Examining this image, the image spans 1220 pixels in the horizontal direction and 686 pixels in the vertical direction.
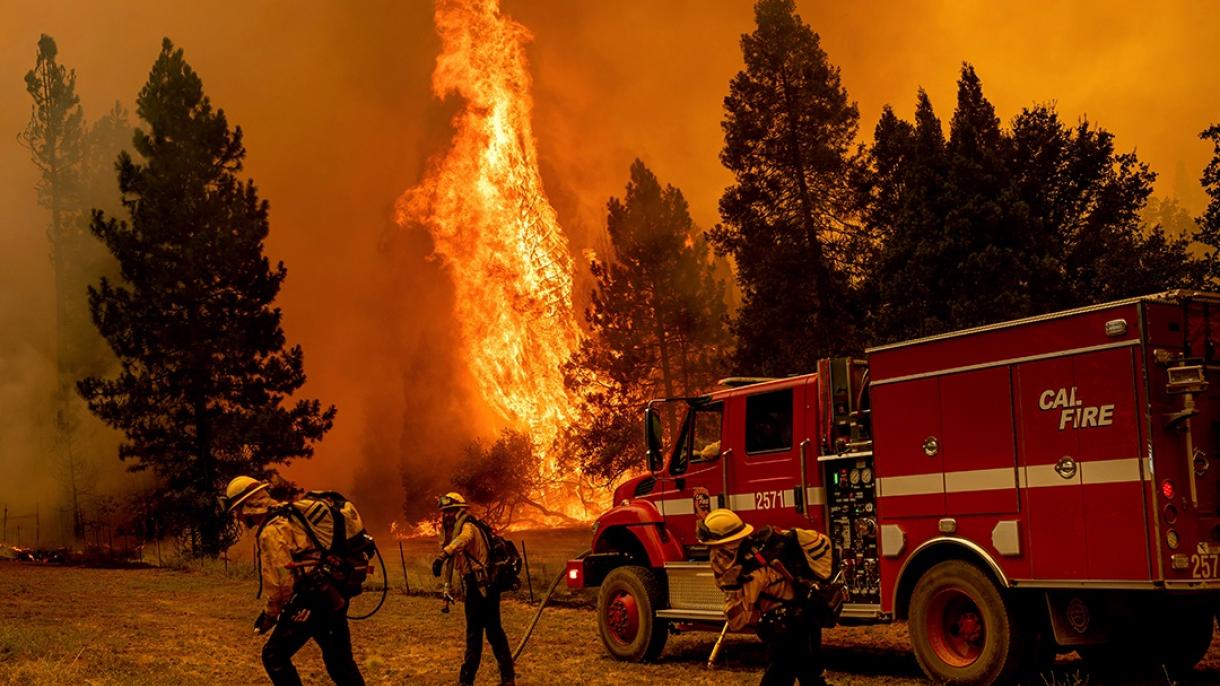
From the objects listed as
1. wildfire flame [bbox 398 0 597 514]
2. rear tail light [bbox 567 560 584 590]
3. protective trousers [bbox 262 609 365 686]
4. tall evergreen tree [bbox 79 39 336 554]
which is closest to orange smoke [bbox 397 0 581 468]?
wildfire flame [bbox 398 0 597 514]

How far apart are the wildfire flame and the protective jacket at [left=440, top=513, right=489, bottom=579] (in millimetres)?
44111

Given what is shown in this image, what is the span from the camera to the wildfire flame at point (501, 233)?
58500 millimetres

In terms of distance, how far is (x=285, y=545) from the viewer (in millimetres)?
9367

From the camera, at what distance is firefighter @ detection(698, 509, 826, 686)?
8547 mm

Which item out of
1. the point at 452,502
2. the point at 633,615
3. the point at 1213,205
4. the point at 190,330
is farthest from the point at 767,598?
the point at 190,330

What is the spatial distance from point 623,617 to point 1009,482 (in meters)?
5.90

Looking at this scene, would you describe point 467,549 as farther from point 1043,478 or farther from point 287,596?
point 1043,478

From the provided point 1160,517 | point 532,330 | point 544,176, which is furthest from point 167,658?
point 544,176

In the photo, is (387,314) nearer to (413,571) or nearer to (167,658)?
(413,571)

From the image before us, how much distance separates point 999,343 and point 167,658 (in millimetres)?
11688

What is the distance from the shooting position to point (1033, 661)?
11281 mm

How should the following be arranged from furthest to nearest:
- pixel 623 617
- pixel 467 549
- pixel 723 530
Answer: pixel 623 617, pixel 467 549, pixel 723 530

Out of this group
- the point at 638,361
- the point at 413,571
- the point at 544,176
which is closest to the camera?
the point at 413,571

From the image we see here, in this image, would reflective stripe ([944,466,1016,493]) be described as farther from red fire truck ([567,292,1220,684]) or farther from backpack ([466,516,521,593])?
backpack ([466,516,521,593])
